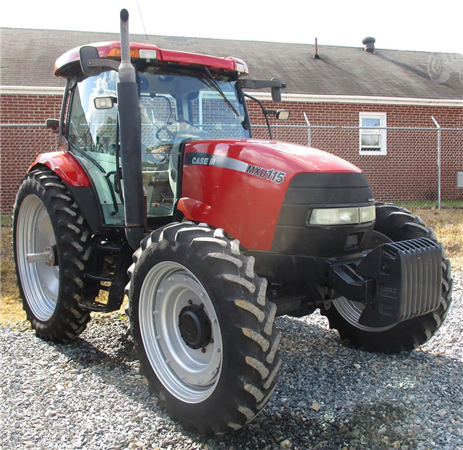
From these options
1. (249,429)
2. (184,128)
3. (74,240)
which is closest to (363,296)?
(249,429)

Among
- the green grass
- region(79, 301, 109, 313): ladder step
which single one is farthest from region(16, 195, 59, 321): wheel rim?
the green grass

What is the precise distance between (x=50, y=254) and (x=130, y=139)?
1481mm

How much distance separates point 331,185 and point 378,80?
15.2 meters

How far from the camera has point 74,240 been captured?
400cm

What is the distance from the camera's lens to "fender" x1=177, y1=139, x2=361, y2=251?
3133 mm

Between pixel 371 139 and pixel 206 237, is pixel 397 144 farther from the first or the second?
pixel 206 237

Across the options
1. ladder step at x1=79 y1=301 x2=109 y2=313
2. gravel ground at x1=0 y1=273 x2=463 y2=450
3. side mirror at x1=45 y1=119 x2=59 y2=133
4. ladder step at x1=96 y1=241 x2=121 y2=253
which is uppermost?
side mirror at x1=45 y1=119 x2=59 y2=133

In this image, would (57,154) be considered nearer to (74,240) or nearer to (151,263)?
(74,240)

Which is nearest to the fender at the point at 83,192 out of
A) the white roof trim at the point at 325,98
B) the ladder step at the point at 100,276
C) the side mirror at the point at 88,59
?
the ladder step at the point at 100,276

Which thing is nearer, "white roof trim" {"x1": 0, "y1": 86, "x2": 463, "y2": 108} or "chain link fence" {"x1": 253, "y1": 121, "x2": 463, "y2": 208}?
"white roof trim" {"x1": 0, "y1": 86, "x2": 463, "y2": 108}

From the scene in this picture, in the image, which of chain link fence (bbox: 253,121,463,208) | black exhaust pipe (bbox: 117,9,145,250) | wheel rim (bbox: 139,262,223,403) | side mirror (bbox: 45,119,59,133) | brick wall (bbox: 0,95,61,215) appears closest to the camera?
wheel rim (bbox: 139,262,223,403)

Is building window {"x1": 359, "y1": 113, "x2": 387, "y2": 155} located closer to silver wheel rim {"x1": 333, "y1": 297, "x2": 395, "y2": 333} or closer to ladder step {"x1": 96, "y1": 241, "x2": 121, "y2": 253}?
silver wheel rim {"x1": 333, "y1": 297, "x2": 395, "y2": 333}

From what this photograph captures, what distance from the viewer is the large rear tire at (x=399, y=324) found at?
145 inches

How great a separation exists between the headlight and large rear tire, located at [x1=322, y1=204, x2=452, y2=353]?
0.65 metres
